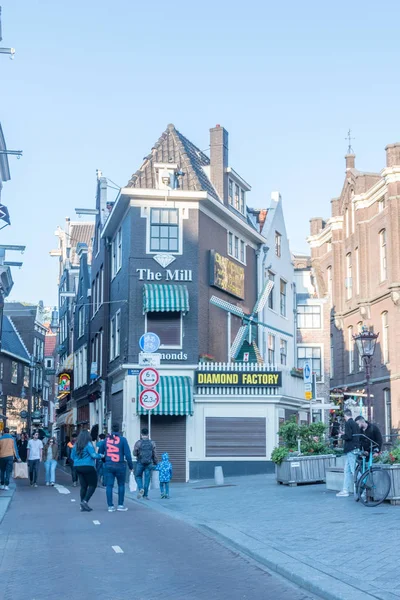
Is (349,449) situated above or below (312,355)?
below

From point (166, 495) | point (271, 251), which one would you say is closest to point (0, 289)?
point (271, 251)

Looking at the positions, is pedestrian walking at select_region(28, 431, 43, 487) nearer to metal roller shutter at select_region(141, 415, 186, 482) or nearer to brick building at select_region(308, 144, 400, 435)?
metal roller shutter at select_region(141, 415, 186, 482)

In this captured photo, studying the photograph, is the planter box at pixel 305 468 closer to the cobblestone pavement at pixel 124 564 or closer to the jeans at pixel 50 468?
the cobblestone pavement at pixel 124 564

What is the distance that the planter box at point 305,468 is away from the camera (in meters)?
21.8

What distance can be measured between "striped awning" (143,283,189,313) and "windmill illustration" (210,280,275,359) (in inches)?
78.7

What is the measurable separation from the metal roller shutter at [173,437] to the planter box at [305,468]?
26.8ft

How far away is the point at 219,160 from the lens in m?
34.7

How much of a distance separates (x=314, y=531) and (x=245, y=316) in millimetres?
22777

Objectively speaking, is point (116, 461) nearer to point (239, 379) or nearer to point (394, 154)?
point (239, 379)

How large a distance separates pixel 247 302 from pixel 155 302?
23.2 ft

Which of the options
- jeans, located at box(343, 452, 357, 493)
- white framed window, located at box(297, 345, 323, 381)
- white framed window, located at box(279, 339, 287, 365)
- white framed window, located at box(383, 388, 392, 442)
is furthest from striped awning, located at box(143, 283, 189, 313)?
white framed window, located at box(383, 388, 392, 442)

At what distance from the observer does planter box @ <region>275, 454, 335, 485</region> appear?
21.8 meters

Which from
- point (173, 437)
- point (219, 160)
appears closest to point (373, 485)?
point (173, 437)

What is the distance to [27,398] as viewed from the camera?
6531cm
